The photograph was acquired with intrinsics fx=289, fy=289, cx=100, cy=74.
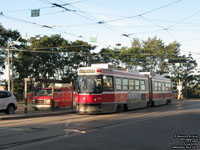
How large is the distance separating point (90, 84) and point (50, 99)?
16.7 feet

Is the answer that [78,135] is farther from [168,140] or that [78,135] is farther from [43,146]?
[168,140]

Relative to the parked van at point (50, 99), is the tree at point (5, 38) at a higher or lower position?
higher

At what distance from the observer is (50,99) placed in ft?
74.8

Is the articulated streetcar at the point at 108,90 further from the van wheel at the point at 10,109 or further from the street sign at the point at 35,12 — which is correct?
the street sign at the point at 35,12

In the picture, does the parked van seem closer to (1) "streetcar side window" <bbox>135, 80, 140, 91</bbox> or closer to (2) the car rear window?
(2) the car rear window

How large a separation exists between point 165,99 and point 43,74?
19.6m

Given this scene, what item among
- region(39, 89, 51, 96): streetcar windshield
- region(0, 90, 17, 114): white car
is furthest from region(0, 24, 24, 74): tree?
region(0, 90, 17, 114): white car

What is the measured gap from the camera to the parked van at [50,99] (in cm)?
2292

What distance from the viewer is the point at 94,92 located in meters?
18.8

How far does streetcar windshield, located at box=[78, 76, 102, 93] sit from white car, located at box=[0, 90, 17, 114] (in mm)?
4711

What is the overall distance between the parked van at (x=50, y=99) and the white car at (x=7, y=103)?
3.32 meters

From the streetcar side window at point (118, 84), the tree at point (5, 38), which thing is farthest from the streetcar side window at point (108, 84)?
the tree at point (5, 38)

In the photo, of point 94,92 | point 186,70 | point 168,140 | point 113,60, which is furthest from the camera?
point 186,70

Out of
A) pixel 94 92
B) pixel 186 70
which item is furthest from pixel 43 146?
pixel 186 70
